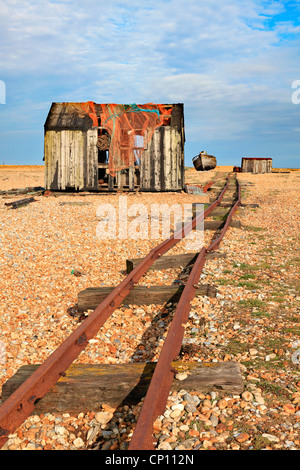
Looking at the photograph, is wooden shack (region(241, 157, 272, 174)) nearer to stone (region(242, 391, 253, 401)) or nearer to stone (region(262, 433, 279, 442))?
stone (region(242, 391, 253, 401))

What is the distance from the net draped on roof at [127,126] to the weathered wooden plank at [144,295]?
14.8 m

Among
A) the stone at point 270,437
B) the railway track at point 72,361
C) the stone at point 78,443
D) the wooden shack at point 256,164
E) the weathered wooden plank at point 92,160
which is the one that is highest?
the wooden shack at point 256,164

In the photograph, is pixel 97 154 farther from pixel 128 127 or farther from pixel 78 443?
pixel 78 443

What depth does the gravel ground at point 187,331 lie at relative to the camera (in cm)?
264

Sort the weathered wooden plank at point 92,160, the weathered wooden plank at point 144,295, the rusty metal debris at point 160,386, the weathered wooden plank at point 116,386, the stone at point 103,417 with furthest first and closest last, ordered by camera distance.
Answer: the weathered wooden plank at point 92,160
the weathered wooden plank at point 144,295
the weathered wooden plank at point 116,386
the stone at point 103,417
the rusty metal debris at point 160,386

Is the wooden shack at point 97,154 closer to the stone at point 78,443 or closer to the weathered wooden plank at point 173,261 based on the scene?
the weathered wooden plank at point 173,261

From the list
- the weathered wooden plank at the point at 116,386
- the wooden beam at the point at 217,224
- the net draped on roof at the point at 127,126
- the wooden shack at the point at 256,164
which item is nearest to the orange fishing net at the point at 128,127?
the net draped on roof at the point at 127,126

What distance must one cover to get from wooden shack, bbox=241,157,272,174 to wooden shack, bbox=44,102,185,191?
91.1ft

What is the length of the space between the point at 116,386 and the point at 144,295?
2.05 meters

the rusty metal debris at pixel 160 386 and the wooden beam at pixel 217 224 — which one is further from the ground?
the wooden beam at pixel 217 224

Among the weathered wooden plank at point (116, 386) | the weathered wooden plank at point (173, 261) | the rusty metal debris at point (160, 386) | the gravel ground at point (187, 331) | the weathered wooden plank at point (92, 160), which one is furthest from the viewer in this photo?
the weathered wooden plank at point (92, 160)

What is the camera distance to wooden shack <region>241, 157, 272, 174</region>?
148 feet

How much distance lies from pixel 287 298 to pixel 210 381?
2.30 m

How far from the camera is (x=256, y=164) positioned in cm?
4528
